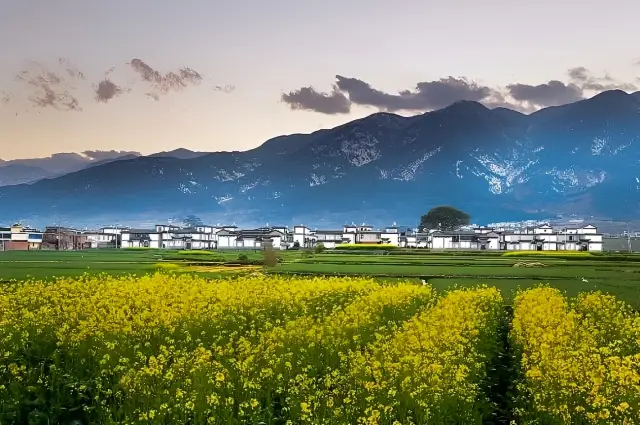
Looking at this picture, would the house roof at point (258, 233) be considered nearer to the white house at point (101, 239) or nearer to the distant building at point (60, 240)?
the white house at point (101, 239)

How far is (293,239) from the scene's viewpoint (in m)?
156

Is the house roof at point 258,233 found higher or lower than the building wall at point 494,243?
higher

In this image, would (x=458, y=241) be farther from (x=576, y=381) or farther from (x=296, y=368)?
(x=576, y=381)

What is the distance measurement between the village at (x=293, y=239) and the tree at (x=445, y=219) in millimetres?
25527

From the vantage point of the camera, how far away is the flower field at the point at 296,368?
884 cm

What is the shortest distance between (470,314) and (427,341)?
17.5ft

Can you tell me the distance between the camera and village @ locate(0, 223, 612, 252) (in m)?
133

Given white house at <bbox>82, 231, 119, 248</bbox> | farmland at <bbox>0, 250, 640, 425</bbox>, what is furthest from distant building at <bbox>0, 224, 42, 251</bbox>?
farmland at <bbox>0, 250, 640, 425</bbox>

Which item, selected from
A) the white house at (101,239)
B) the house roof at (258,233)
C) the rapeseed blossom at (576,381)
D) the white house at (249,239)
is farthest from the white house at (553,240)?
the rapeseed blossom at (576,381)

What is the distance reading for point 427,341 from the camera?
11938mm

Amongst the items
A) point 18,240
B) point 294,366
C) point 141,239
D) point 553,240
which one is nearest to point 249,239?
point 141,239

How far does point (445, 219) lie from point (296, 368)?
185817 mm

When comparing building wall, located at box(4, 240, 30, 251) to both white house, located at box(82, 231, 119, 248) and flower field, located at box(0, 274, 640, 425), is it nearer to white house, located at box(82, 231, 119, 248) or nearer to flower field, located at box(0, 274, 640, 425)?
white house, located at box(82, 231, 119, 248)

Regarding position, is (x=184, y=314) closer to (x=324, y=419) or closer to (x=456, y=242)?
(x=324, y=419)
